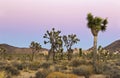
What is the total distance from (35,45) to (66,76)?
189 feet

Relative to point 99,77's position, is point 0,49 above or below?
above

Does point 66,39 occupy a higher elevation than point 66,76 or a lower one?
higher

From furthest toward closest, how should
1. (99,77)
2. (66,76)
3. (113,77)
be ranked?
(99,77) → (113,77) → (66,76)

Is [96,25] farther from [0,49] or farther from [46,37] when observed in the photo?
[0,49]

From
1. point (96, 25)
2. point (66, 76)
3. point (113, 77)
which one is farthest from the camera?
point (96, 25)

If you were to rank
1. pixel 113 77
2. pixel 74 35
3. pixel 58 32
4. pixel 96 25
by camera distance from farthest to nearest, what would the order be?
pixel 74 35 → pixel 58 32 → pixel 96 25 → pixel 113 77

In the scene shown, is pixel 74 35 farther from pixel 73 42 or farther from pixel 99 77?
pixel 99 77

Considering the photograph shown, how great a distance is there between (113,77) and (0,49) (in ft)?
186

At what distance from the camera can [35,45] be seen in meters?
76.1

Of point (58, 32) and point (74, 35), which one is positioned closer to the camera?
point (58, 32)

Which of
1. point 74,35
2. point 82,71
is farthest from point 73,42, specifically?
point 82,71

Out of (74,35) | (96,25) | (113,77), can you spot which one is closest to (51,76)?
(113,77)

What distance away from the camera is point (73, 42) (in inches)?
2462

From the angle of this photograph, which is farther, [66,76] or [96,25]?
[96,25]
